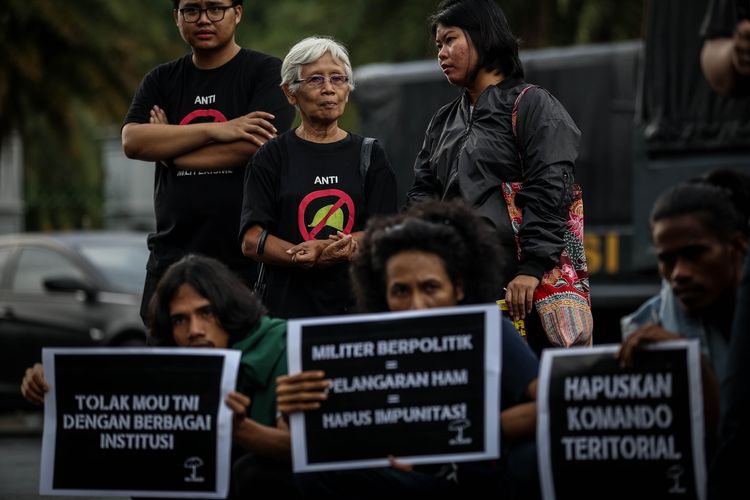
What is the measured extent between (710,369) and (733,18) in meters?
0.93

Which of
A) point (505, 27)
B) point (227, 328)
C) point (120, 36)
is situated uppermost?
point (120, 36)

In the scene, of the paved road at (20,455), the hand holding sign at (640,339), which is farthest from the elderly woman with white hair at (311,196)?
the paved road at (20,455)

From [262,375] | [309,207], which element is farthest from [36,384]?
[309,207]

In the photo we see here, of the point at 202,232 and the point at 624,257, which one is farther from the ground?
the point at 624,257

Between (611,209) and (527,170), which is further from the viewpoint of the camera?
(611,209)

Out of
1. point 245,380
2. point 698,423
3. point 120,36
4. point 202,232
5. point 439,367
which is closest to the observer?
point 698,423

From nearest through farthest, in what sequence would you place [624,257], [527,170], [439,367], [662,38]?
[439,367] < [527,170] < [662,38] < [624,257]

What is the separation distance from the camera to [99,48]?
15.9 meters

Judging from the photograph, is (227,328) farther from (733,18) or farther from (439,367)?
(733,18)

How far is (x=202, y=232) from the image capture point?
19.2 feet

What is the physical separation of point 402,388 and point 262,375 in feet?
1.80

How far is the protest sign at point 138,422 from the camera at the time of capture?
4578 mm

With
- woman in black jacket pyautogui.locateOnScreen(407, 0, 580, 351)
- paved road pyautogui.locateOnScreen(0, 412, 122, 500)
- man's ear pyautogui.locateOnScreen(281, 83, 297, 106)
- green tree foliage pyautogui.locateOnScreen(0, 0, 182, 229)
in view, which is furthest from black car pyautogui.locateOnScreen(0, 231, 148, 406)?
woman in black jacket pyautogui.locateOnScreen(407, 0, 580, 351)

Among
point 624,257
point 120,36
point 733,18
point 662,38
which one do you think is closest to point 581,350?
point 733,18
